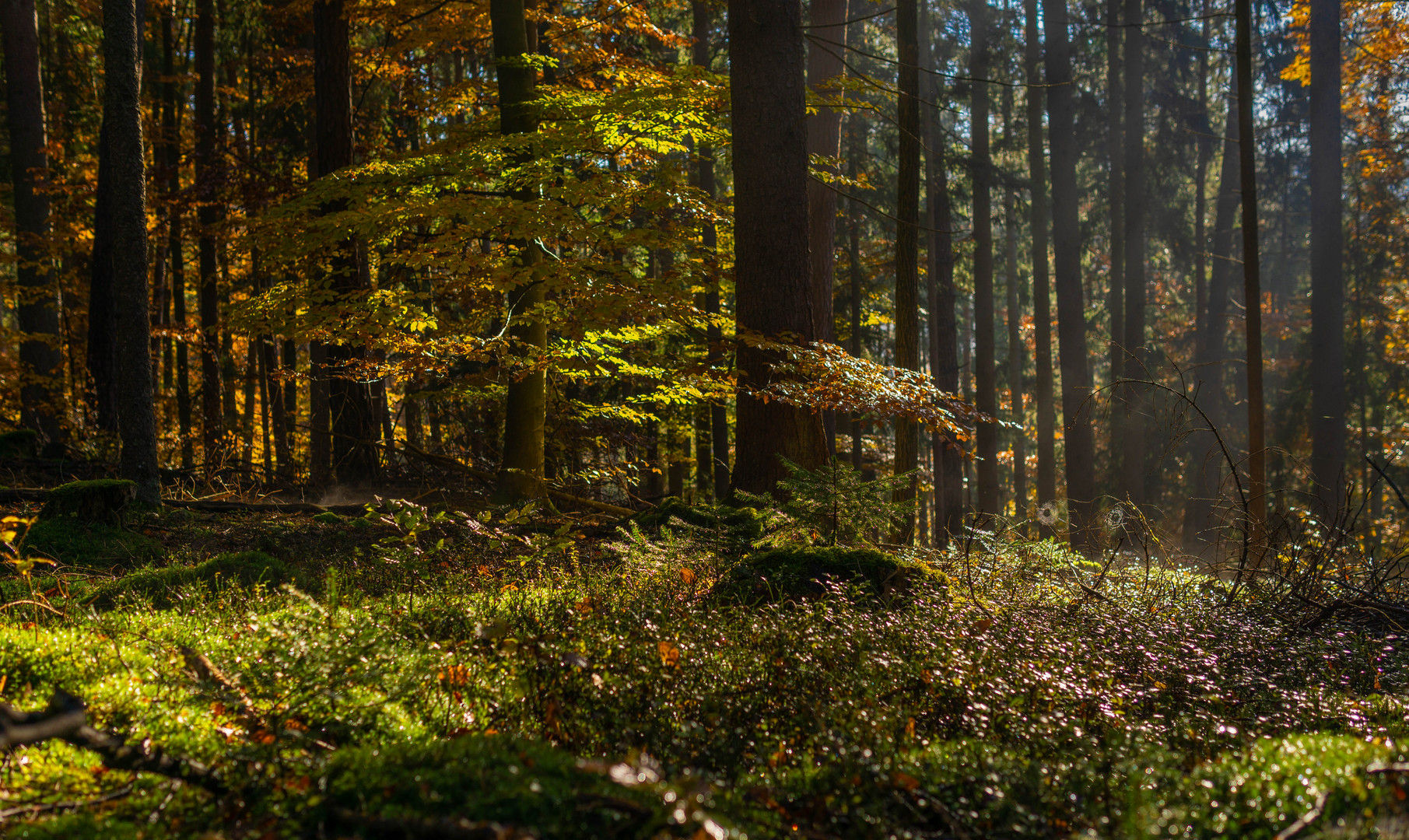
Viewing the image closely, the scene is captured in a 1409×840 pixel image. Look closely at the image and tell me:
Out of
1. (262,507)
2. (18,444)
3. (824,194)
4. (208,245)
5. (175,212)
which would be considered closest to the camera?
(262,507)

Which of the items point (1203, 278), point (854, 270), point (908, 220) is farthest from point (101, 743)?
point (1203, 278)

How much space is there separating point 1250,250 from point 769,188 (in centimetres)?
555

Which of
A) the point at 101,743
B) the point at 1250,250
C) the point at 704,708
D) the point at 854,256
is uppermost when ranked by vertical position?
the point at 854,256

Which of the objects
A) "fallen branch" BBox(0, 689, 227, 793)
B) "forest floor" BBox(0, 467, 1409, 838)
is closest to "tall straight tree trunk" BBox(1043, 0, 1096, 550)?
"forest floor" BBox(0, 467, 1409, 838)

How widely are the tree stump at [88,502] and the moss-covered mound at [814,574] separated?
235 inches

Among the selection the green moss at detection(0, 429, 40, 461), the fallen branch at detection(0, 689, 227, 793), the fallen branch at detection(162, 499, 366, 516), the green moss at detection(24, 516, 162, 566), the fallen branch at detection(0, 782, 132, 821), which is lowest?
the fallen branch at detection(162, 499, 366, 516)

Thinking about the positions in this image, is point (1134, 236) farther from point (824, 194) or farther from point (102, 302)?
point (102, 302)

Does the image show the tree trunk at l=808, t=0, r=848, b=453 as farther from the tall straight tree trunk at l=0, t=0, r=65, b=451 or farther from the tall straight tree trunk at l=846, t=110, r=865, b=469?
the tall straight tree trunk at l=0, t=0, r=65, b=451

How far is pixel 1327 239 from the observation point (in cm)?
1467

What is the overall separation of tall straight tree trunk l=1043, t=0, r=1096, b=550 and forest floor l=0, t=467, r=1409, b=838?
1347 centimetres

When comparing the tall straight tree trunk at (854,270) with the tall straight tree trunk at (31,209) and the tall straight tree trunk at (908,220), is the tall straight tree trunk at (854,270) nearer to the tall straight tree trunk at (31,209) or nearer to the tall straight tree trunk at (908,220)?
the tall straight tree trunk at (908,220)

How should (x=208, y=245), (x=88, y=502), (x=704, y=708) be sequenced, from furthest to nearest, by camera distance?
(x=208, y=245) < (x=88, y=502) < (x=704, y=708)

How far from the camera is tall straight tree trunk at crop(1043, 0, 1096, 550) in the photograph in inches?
688

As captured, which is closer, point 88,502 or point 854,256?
point 88,502
